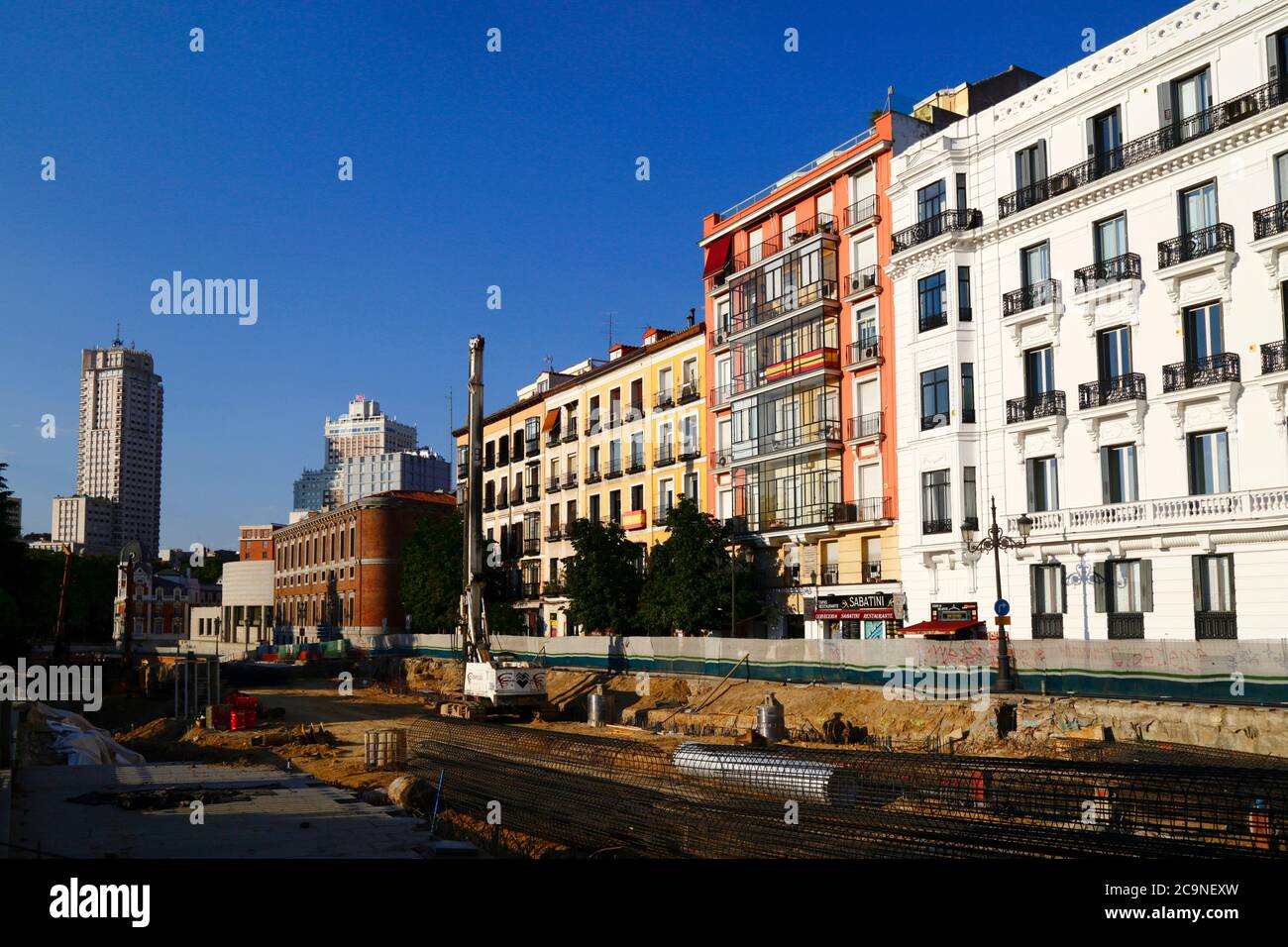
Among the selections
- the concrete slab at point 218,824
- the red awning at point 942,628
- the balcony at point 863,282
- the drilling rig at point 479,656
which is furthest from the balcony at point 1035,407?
the concrete slab at point 218,824

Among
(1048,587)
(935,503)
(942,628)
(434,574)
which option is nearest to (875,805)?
(942,628)

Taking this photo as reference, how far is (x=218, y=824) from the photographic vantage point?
55.8ft

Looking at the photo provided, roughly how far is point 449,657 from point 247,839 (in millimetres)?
48623

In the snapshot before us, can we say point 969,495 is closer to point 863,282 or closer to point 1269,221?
point 863,282

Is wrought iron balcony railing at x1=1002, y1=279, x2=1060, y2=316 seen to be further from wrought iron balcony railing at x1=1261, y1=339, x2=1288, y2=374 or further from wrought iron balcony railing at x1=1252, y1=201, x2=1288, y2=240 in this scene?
wrought iron balcony railing at x1=1261, y1=339, x2=1288, y2=374

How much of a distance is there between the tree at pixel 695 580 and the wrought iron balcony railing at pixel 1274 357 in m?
22.9

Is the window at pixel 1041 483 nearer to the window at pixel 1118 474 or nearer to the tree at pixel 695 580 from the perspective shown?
the window at pixel 1118 474

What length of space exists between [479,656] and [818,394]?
62.9 feet

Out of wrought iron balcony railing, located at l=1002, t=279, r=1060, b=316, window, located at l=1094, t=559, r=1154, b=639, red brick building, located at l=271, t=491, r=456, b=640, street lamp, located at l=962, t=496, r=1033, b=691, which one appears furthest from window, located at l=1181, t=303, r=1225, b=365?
red brick building, located at l=271, t=491, r=456, b=640

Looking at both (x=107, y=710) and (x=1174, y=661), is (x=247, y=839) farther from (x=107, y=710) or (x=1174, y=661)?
(x=107, y=710)

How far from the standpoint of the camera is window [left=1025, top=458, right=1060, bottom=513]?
37250 mm

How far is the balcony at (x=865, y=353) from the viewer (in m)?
44.9
